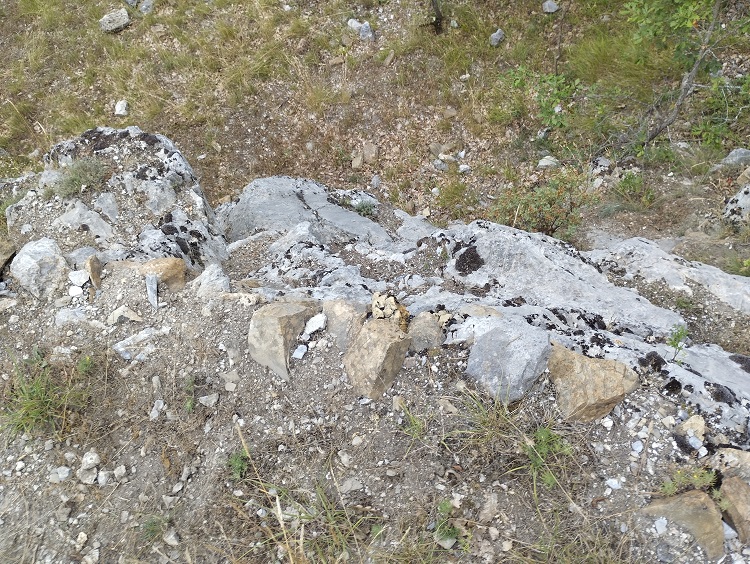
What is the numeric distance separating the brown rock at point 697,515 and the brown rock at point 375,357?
1623 mm

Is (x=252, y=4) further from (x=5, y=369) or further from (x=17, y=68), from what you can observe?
(x=5, y=369)

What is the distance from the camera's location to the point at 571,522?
109 inches

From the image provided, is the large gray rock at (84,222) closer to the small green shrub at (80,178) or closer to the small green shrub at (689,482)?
the small green shrub at (80,178)

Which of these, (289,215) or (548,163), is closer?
(289,215)

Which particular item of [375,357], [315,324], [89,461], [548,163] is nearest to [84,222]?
[89,461]

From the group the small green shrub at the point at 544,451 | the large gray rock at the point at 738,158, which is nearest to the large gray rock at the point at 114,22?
the large gray rock at the point at 738,158

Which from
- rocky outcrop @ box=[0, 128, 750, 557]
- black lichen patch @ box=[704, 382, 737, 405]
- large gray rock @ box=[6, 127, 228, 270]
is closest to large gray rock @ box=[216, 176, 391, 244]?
rocky outcrop @ box=[0, 128, 750, 557]

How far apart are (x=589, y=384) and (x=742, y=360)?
1396mm

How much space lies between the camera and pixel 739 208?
5.58 m

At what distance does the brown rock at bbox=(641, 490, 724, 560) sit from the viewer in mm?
2576

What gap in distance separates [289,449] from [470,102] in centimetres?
658

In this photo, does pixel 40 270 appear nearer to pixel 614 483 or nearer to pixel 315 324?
pixel 315 324

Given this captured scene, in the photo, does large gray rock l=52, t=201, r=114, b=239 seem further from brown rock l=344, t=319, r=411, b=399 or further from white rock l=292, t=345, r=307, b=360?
brown rock l=344, t=319, r=411, b=399

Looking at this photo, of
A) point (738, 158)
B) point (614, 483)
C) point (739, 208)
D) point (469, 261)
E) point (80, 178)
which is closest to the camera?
point (614, 483)
